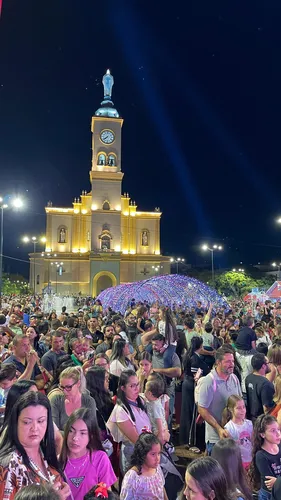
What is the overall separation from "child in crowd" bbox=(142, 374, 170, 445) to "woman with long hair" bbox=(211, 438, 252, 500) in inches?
47.3

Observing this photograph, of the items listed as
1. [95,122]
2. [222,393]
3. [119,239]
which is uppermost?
[95,122]

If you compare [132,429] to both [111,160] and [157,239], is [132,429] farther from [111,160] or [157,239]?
[111,160]

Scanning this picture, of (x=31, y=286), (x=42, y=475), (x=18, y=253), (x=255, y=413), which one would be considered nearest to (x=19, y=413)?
(x=42, y=475)

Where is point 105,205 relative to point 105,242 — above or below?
above

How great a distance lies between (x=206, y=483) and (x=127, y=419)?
5.42 ft

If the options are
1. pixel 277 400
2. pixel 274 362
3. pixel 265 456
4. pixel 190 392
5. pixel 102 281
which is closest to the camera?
pixel 265 456

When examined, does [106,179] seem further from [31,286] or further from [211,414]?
[211,414]

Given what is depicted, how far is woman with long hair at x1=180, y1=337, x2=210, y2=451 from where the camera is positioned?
6707 mm

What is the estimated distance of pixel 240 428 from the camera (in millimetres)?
4324

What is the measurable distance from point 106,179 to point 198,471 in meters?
55.0

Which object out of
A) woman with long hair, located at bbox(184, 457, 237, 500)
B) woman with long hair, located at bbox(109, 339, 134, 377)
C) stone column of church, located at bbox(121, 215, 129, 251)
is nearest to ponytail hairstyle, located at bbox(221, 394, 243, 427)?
woman with long hair, located at bbox(184, 457, 237, 500)

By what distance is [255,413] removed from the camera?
17.1 feet

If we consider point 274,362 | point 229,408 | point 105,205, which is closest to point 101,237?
point 105,205

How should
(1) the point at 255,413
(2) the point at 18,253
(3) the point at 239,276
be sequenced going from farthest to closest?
(2) the point at 18,253 < (3) the point at 239,276 < (1) the point at 255,413
